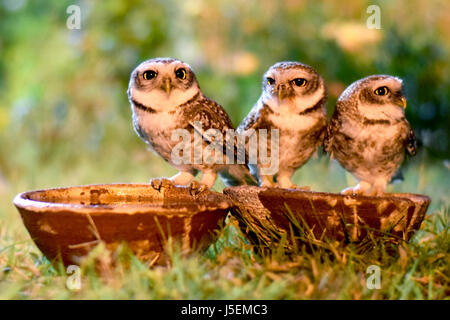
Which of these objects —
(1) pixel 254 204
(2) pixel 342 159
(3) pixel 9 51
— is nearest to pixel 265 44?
(3) pixel 9 51

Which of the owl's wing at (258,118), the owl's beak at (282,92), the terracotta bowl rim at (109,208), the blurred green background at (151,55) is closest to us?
the terracotta bowl rim at (109,208)

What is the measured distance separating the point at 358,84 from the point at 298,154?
41cm

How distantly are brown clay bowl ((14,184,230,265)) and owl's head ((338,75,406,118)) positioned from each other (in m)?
0.80

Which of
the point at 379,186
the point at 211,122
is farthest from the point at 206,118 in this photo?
the point at 379,186

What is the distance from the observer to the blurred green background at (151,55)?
516cm

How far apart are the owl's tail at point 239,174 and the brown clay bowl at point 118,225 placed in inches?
21.8

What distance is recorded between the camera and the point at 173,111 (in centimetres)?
246

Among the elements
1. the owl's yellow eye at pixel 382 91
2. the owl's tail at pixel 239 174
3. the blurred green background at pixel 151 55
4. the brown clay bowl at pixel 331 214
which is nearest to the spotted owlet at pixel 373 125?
the owl's yellow eye at pixel 382 91

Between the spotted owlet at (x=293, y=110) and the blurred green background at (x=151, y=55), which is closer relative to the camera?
the spotted owlet at (x=293, y=110)

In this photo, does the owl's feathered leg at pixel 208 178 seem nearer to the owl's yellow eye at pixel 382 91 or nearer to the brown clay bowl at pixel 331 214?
the brown clay bowl at pixel 331 214

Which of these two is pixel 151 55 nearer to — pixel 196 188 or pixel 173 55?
pixel 173 55

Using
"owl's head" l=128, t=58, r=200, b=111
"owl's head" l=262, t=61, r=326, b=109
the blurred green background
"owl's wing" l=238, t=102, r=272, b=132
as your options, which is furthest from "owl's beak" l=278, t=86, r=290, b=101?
the blurred green background

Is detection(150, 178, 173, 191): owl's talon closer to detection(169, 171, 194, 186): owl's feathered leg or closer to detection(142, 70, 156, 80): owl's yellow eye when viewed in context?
detection(169, 171, 194, 186): owl's feathered leg

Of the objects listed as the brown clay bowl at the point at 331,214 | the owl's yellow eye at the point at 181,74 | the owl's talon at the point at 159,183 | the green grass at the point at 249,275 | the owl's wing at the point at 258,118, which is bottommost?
the green grass at the point at 249,275
